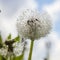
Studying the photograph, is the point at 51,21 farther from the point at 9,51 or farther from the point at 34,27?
the point at 9,51

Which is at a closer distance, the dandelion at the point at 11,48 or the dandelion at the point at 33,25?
the dandelion at the point at 11,48

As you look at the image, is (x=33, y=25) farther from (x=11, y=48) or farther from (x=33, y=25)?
(x=11, y=48)

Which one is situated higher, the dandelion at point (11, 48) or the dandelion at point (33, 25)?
the dandelion at point (33, 25)

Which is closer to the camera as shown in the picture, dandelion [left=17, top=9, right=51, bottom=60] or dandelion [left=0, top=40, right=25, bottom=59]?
dandelion [left=0, top=40, right=25, bottom=59]

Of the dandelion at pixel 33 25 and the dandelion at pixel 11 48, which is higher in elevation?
the dandelion at pixel 33 25

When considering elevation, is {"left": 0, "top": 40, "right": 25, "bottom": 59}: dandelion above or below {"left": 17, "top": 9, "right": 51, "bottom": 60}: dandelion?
below

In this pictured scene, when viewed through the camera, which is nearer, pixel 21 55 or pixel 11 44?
pixel 11 44

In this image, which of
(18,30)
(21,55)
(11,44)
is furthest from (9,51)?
(18,30)

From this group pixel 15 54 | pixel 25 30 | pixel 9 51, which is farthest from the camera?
pixel 25 30
